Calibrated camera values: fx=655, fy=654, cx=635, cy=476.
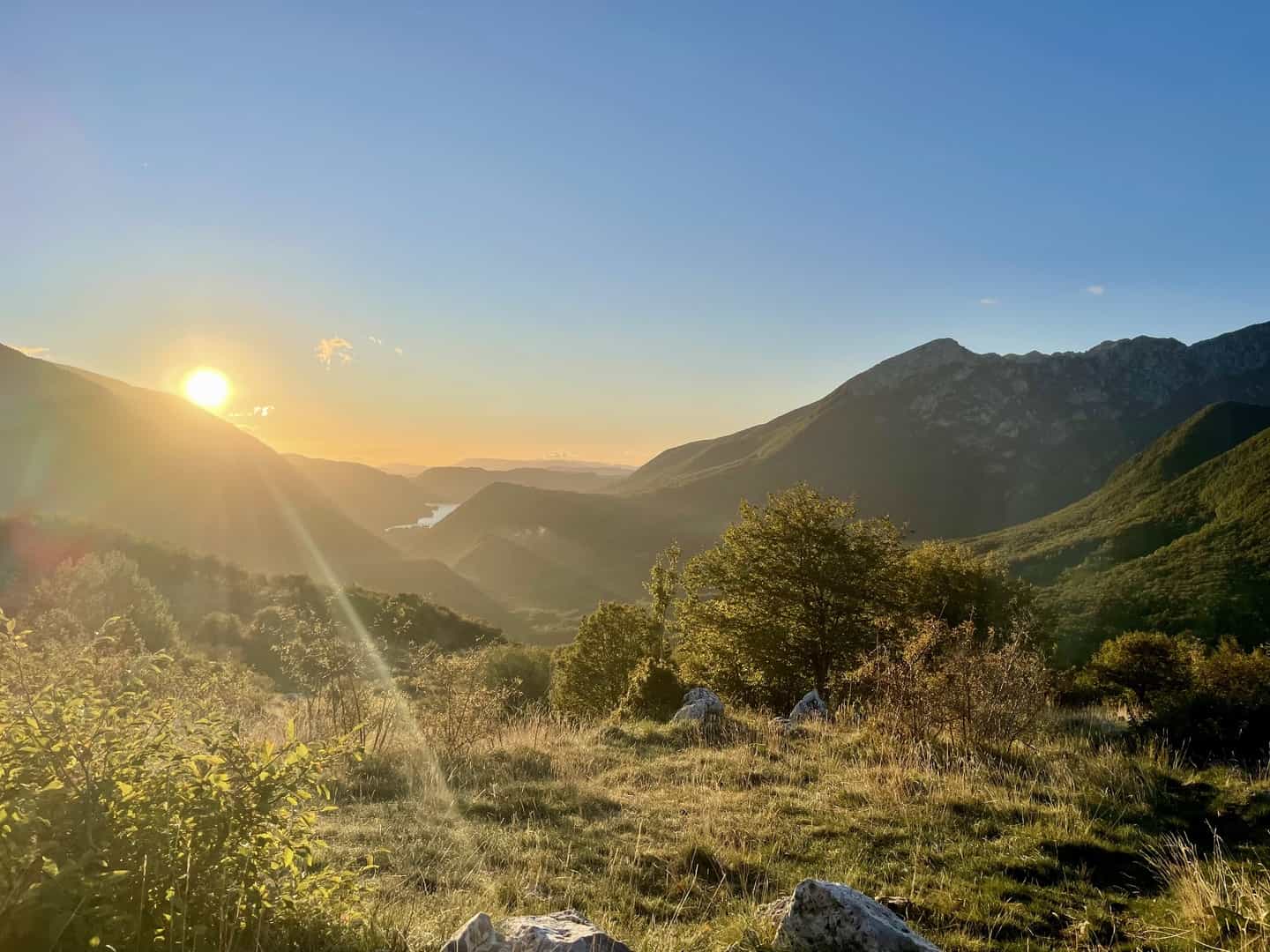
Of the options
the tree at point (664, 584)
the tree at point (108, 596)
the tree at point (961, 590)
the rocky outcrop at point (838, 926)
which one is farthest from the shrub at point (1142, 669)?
the tree at point (108, 596)

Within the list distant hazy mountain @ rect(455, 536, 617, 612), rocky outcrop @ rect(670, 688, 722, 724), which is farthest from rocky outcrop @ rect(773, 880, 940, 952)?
distant hazy mountain @ rect(455, 536, 617, 612)

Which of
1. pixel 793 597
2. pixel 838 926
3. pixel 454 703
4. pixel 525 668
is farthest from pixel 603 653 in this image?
pixel 838 926

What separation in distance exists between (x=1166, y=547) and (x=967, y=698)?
4146 inches

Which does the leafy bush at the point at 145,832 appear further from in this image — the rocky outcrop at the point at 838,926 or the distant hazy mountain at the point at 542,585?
the distant hazy mountain at the point at 542,585

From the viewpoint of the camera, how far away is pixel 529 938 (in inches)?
136

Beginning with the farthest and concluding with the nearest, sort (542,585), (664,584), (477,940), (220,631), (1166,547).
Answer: (542,585)
(1166,547)
(220,631)
(664,584)
(477,940)

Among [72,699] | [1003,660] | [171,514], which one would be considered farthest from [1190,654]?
[171,514]

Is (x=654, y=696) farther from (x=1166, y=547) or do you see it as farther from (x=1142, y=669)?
(x=1166, y=547)

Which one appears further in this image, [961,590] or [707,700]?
[961,590]

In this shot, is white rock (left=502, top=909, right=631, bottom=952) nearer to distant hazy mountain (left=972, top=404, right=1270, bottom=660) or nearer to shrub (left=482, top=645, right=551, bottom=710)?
shrub (left=482, top=645, right=551, bottom=710)

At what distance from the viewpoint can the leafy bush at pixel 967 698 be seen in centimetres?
938

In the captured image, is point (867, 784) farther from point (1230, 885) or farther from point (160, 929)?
point (160, 929)

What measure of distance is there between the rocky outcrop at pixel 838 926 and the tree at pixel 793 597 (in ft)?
57.5

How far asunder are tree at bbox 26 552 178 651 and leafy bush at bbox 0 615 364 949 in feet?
95.1
